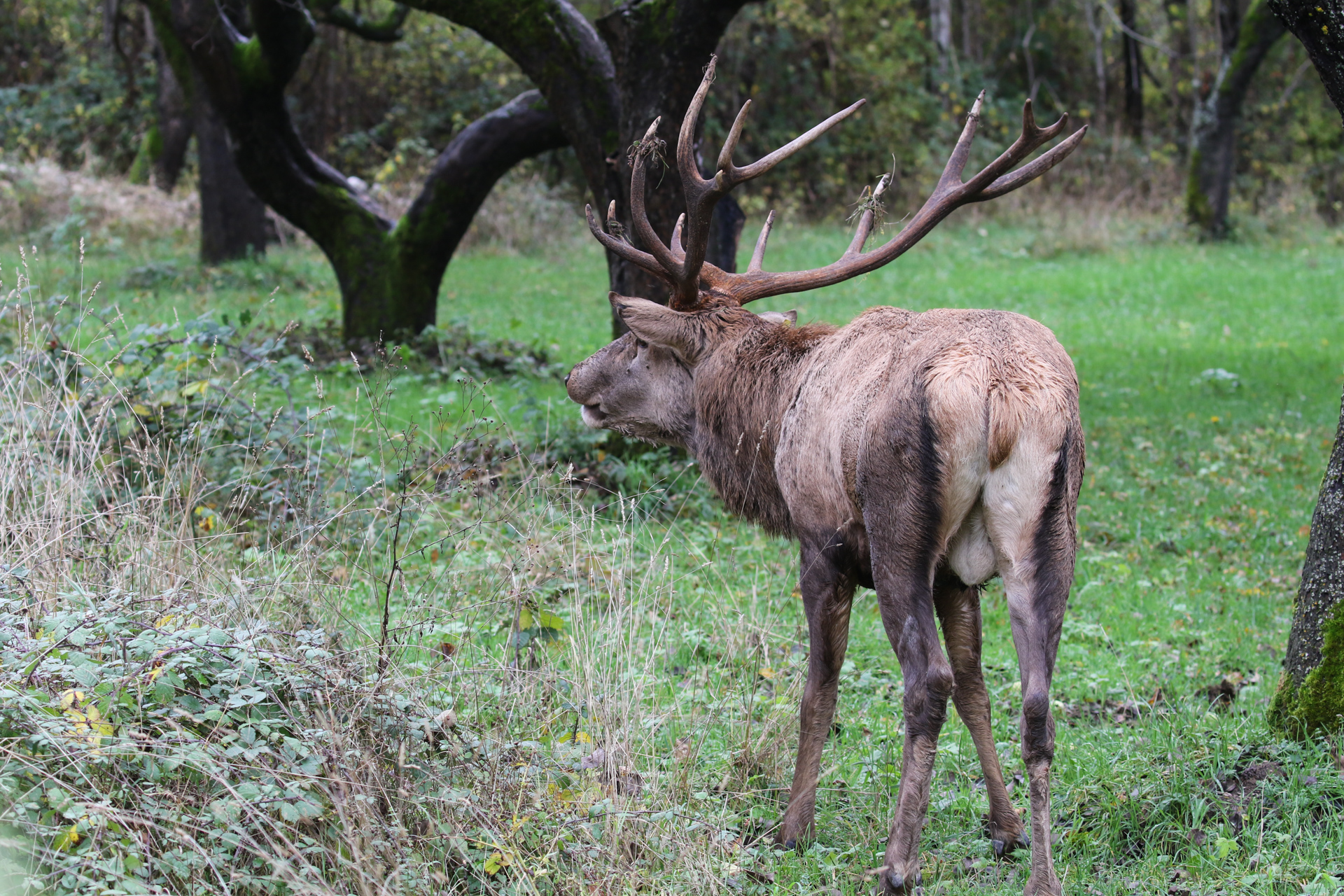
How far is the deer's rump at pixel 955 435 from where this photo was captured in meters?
3.67

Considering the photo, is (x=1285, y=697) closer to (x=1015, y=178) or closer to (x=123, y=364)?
(x=1015, y=178)

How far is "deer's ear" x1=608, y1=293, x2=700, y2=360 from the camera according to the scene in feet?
17.3

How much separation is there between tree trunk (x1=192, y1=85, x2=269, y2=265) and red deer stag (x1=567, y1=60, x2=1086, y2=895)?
12457mm

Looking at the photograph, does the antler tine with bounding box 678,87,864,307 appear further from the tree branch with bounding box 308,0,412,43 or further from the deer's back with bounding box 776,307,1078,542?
the tree branch with bounding box 308,0,412,43

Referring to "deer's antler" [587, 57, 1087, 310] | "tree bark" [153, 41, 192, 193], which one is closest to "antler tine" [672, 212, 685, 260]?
"deer's antler" [587, 57, 1087, 310]

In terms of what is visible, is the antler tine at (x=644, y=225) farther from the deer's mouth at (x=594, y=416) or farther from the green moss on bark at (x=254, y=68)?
the green moss on bark at (x=254, y=68)

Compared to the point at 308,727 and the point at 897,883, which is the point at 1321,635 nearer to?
the point at 897,883

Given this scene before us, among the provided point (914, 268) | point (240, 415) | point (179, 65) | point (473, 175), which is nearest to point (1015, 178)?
point (240, 415)

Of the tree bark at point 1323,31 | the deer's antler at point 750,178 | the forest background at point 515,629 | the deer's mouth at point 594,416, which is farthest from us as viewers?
the deer's mouth at point 594,416

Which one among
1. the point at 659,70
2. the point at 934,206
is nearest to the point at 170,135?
the point at 659,70

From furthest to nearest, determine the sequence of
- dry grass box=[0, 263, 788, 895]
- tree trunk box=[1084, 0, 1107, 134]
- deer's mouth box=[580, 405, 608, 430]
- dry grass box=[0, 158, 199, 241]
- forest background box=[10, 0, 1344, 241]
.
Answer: tree trunk box=[1084, 0, 1107, 134]
forest background box=[10, 0, 1344, 241]
dry grass box=[0, 158, 199, 241]
deer's mouth box=[580, 405, 608, 430]
dry grass box=[0, 263, 788, 895]

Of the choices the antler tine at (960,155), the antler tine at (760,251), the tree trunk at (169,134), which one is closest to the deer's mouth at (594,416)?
the antler tine at (760,251)

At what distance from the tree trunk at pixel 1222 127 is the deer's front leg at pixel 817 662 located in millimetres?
19872

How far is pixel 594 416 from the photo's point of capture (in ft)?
18.7
